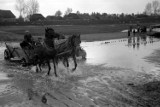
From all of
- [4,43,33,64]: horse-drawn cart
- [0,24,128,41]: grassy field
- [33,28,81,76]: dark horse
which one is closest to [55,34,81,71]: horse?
[33,28,81,76]: dark horse

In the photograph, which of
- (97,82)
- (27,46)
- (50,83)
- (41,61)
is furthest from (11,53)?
(97,82)

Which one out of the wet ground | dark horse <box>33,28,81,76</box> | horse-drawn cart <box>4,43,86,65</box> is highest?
dark horse <box>33,28,81,76</box>

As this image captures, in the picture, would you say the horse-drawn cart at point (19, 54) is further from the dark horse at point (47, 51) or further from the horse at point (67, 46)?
the horse at point (67, 46)

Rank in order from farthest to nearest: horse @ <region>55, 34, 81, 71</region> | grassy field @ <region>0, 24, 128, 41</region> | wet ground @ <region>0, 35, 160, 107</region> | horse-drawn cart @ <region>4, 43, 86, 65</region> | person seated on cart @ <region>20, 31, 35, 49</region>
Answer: grassy field @ <region>0, 24, 128, 41</region>, person seated on cart @ <region>20, 31, 35, 49</region>, horse-drawn cart @ <region>4, 43, 86, 65</region>, horse @ <region>55, 34, 81, 71</region>, wet ground @ <region>0, 35, 160, 107</region>

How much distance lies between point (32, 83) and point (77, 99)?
9.65ft

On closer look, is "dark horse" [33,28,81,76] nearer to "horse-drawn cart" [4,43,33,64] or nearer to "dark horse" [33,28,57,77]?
"dark horse" [33,28,57,77]

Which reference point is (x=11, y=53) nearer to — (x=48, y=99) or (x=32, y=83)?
(x=32, y=83)

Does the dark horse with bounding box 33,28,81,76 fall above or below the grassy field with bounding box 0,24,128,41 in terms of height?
above

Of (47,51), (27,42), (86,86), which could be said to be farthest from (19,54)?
(86,86)

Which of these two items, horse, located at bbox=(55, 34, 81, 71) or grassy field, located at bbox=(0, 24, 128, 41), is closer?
horse, located at bbox=(55, 34, 81, 71)

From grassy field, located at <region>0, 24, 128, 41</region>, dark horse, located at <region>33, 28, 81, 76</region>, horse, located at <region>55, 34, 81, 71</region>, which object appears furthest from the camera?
grassy field, located at <region>0, 24, 128, 41</region>

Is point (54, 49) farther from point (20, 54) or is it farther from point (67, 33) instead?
point (67, 33)

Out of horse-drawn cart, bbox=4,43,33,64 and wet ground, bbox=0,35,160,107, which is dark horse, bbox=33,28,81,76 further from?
horse-drawn cart, bbox=4,43,33,64

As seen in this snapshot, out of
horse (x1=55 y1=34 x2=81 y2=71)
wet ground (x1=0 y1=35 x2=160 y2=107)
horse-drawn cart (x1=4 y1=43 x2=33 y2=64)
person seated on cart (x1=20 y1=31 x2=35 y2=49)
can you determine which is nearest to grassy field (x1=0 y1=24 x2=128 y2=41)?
horse-drawn cart (x1=4 y1=43 x2=33 y2=64)
